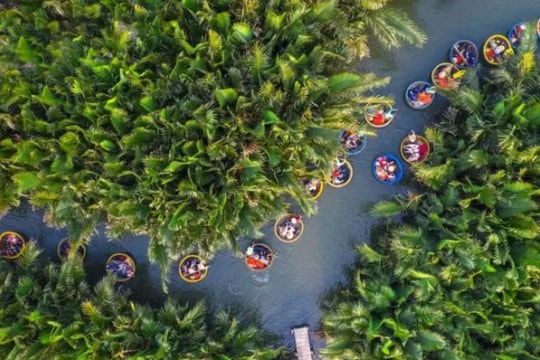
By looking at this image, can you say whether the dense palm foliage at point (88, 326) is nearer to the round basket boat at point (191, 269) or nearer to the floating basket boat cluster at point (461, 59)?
the round basket boat at point (191, 269)

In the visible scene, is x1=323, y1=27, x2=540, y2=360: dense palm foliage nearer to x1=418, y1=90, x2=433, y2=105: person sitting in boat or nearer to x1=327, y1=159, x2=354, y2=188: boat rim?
x1=418, y1=90, x2=433, y2=105: person sitting in boat

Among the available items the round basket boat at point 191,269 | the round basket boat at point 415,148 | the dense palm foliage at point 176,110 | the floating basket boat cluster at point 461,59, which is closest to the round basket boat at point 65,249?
the dense palm foliage at point 176,110

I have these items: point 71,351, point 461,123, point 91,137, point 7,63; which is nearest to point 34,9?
point 7,63

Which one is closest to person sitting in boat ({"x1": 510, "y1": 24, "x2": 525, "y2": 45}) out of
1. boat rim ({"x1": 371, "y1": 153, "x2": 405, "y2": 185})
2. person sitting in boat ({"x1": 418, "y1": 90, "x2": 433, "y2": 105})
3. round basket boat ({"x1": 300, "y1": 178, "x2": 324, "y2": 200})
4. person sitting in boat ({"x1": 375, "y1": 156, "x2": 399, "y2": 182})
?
person sitting in boat ({"x1": 418, "y1": 90, "x2": 433, "y2": 105})

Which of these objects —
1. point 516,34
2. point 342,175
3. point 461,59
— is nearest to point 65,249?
point 342,175

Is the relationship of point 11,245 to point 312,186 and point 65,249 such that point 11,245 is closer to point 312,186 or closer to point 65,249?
point 65,249
